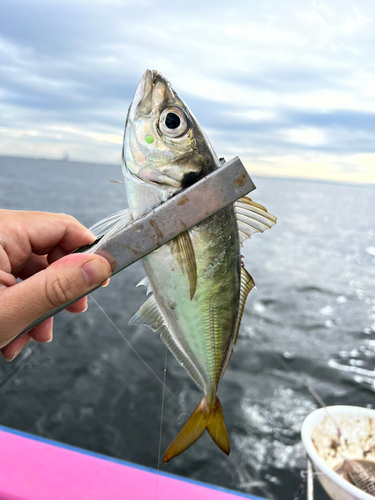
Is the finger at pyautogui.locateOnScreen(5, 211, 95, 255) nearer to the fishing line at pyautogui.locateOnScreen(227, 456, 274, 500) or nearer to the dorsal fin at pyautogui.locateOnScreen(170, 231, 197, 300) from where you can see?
the dorsal fin at pyautogui.locateOnScreen(170, 231, 197, 300)

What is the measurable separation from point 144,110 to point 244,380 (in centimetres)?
670

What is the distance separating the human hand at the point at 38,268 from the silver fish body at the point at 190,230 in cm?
28

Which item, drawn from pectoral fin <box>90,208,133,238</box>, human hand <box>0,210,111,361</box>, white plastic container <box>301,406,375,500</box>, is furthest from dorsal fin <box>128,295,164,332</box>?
white plastic container <box>301,406,375,500</box>

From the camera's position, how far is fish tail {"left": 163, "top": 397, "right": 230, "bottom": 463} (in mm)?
1563

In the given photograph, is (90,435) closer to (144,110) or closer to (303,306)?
(144,110)

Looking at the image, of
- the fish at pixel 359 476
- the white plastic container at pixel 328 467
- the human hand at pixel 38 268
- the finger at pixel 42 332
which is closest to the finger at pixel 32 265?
the human hand at pixel 38 268

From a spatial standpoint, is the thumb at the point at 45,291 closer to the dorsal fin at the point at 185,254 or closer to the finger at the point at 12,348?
the dorsal fin at the point at 185,254

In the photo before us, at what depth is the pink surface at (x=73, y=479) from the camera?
8.33ft

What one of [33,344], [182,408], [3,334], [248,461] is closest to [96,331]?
[33,344]

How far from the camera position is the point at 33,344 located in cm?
782

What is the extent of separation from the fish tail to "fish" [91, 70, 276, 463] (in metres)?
0.07

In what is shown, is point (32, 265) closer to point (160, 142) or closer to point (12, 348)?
point (12, 348)

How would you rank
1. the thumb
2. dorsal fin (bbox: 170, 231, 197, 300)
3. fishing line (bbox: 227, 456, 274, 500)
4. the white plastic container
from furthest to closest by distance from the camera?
fishing line (bbox: 227, 456, 274, 500)
the white plastic container
the thumb
dorsal fin (bbox: 170, 231, 197, 300)

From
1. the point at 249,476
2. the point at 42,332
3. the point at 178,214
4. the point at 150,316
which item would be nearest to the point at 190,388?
the point at 249,476
